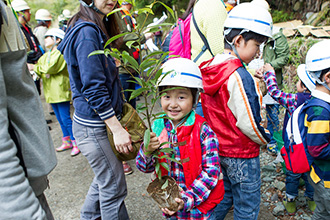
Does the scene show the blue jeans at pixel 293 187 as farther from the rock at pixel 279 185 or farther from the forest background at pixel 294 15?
the forest background at pixel 294 15

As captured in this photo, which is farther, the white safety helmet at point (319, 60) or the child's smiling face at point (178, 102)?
the white safety helmet at point (319, 60)

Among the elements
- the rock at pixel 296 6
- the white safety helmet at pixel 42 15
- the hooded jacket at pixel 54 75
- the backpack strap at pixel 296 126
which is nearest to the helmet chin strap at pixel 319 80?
the backpack strap at pixel 296 126

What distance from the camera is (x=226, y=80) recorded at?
1.78m

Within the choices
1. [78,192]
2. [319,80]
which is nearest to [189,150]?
[319,80]

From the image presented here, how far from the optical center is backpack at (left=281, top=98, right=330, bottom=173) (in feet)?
6.57

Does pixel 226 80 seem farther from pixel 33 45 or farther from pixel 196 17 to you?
pixel 33 45

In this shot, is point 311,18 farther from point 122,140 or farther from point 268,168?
point 122,140

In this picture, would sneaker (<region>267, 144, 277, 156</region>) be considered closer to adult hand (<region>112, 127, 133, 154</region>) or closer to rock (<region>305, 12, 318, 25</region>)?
adult hand (<region>112, 127, 133, 154</region>)

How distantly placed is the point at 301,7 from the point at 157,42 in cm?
601

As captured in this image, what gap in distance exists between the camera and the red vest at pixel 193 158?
5.18 ft

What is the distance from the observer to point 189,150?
5.17ft

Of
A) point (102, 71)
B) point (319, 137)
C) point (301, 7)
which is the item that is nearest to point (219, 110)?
point (319, 137)

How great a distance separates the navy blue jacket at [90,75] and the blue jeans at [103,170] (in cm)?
9

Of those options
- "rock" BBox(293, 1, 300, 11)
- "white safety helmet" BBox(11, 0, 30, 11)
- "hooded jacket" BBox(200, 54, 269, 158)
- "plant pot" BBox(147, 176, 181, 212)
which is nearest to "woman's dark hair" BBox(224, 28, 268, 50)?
"hooded jacket" BBox(200, 54, 269, 158)
